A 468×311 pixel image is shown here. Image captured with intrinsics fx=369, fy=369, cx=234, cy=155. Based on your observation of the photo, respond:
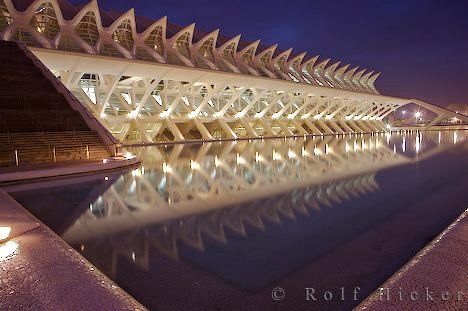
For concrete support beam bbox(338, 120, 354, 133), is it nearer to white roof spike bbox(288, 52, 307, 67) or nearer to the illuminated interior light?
white roof spike bbox(288, 52, 307, 67)

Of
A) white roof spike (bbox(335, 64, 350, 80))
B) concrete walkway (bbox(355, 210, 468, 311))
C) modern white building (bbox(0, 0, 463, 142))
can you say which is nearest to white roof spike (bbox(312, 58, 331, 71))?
modern white building (bbox(0, 0, 463, 142))

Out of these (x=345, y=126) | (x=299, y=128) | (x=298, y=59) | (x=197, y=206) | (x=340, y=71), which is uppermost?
(x=298, y=59)

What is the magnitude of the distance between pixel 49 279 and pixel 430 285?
9.04ft

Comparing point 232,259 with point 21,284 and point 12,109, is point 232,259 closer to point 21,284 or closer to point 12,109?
point 21,284

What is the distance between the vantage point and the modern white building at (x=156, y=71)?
2203 cm

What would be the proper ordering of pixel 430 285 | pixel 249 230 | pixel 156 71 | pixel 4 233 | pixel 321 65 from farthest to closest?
pixel 321 65 < pixel 156 71 < pixel 249 230 < pixel 4 233 < pixel 430 285

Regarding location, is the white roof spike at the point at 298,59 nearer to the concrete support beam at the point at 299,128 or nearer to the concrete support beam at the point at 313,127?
the concrete support beam at the point at 313,127

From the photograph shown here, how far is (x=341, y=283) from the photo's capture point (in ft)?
9.53

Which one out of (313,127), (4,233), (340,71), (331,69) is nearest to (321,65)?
(331,69)

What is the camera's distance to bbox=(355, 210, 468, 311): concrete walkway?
2256 millimetres

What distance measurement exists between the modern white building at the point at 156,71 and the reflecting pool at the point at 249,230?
53.1ft

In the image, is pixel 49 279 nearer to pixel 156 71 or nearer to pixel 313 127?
pixel 156 71

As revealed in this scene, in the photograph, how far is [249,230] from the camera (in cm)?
442

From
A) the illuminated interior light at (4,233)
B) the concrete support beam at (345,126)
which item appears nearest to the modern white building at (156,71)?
the concrete support beam at (345,126)
